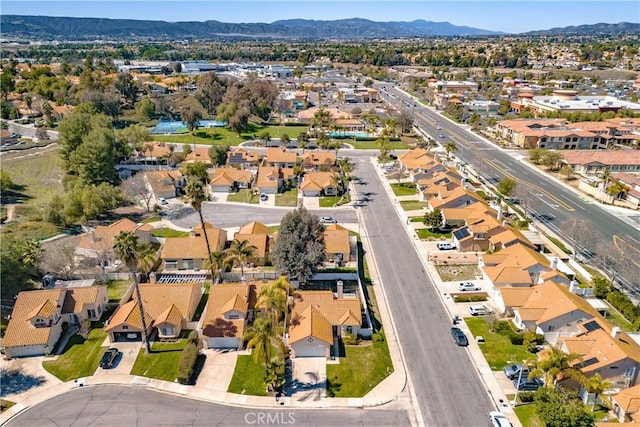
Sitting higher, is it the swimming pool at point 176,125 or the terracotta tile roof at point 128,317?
the swimming pool at point 176,125

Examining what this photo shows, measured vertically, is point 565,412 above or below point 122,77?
below

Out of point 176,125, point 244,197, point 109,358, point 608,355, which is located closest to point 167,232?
point 244,197

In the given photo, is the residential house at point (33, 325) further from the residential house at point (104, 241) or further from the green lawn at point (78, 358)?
the residential house at point (104, 241)

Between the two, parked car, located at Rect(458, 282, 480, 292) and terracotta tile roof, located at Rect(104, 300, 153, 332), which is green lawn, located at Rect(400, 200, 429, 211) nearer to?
parked car, located at Rect(458, 282, 480, 292)

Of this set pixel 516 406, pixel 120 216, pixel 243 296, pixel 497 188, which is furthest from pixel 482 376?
pixel 120 216

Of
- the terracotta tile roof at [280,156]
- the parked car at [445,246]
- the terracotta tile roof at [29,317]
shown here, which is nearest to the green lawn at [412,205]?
the parked car at [445,246]

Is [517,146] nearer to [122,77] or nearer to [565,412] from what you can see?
[565,412]
